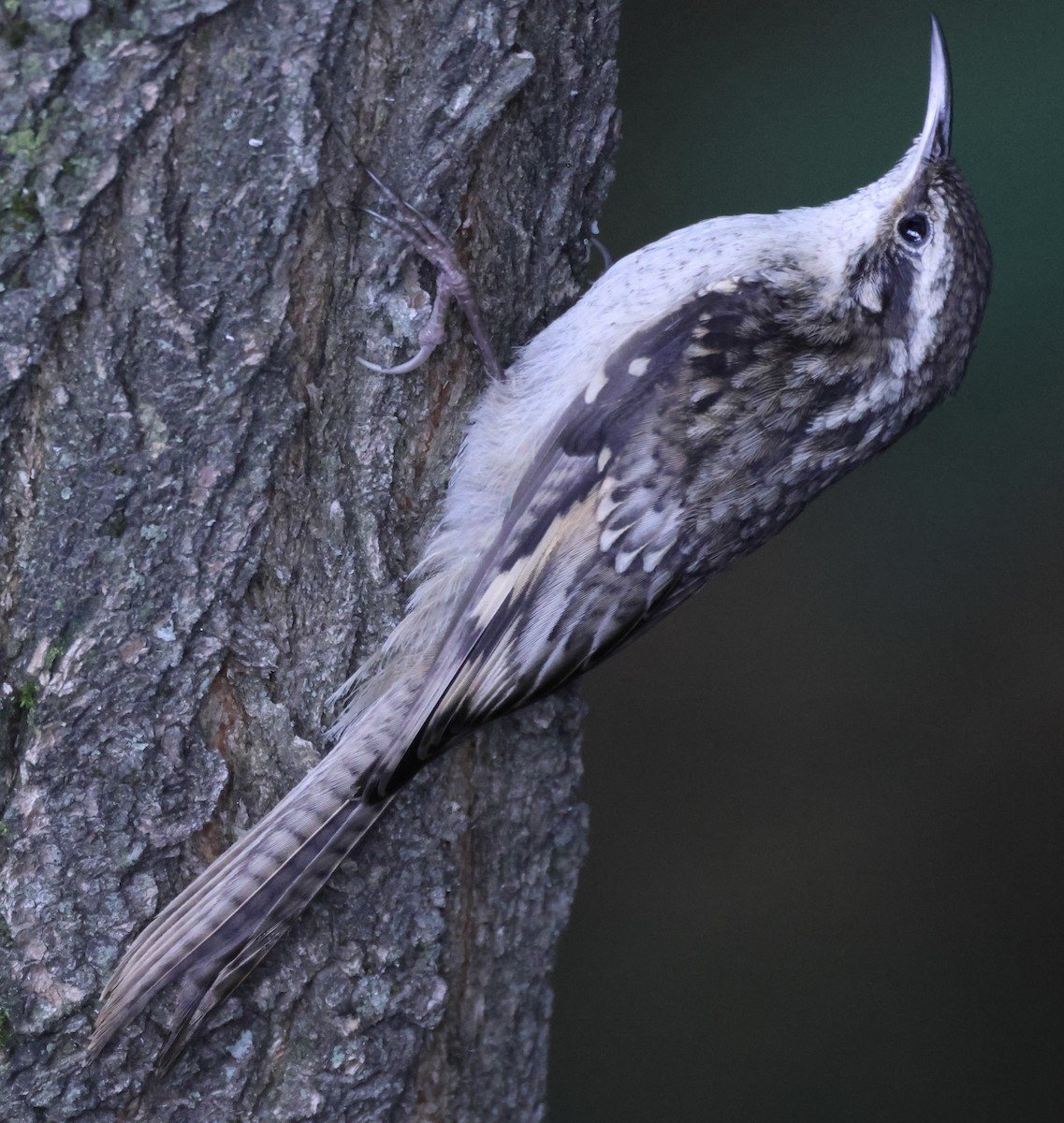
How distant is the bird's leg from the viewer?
5.92 feet

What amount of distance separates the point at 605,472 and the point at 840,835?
252 centimetres

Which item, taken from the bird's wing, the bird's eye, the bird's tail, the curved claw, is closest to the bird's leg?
the curved claw

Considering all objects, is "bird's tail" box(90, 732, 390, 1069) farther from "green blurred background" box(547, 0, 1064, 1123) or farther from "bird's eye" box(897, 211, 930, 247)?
"green blurred background" box(547, 0, 1064, 1123)

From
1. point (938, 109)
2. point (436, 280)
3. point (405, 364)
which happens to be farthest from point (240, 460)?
point (938, 109)

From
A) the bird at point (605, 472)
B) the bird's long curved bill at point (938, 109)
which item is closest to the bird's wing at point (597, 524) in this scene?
the bird at point (605, 472)

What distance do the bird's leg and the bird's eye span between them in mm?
883

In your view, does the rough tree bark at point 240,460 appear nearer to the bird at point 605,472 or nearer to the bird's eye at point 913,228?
the bird at point 605,472

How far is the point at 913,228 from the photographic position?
242cm

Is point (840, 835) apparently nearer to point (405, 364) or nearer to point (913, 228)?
point (913, 228)

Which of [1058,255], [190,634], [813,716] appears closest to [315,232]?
[190,634]

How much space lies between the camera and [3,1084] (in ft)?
6.22

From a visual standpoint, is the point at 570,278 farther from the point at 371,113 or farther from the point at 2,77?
the point at 2,77

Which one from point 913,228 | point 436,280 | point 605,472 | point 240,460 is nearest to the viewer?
point 240,460

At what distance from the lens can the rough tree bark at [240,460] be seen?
1634 mm
